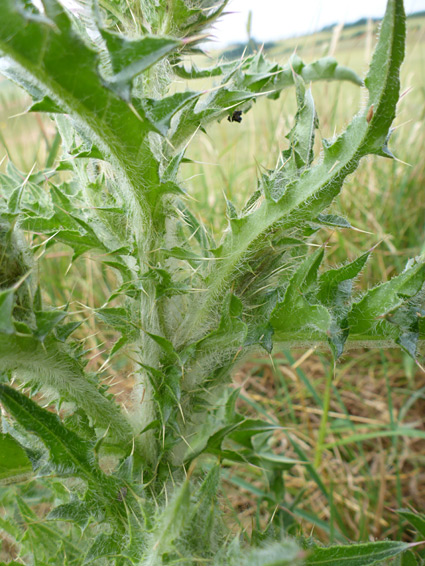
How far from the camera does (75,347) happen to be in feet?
4.51

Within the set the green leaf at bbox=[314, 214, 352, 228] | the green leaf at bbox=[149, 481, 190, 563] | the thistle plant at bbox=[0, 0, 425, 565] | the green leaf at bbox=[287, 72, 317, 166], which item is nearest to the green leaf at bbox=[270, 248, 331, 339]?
the thistle plant at bbox=[0, 0, 425, 565]

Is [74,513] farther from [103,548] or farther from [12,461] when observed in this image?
[12,461]

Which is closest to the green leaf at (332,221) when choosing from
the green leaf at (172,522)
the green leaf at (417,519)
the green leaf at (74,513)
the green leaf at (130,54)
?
the green leaf at (130,54)

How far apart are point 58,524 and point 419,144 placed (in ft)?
13.2

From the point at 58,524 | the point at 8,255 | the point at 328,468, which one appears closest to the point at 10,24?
the point at 8,255

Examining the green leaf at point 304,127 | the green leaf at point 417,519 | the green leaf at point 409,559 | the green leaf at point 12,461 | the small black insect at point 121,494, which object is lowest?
the green leaf at point 409,559

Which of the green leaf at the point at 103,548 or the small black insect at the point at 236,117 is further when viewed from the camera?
the small black insect at the point at 236,117

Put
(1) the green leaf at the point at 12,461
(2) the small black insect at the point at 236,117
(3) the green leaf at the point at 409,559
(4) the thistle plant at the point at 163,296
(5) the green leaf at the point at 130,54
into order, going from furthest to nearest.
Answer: (2) the small black insect at the point at 236,117, (3) the green leaf at the point at 409,559, (1) the green leaf at the point at 12,461, (4) the thistle plant at the point at 163,296, (5) the green leaf at the point at 130,54

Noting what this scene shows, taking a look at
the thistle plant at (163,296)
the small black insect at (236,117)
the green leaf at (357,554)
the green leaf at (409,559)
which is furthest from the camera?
the small black insect at (236,117)

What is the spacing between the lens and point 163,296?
55.9 inches

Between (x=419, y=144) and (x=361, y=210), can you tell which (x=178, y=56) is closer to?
(x=361, y=210)

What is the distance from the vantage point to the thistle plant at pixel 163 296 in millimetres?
1065

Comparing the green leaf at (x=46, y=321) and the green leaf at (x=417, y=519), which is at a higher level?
the green leaf at (x=46, y=321)

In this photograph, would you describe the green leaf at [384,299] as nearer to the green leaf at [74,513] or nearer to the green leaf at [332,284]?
the green leaf at [332,284]
